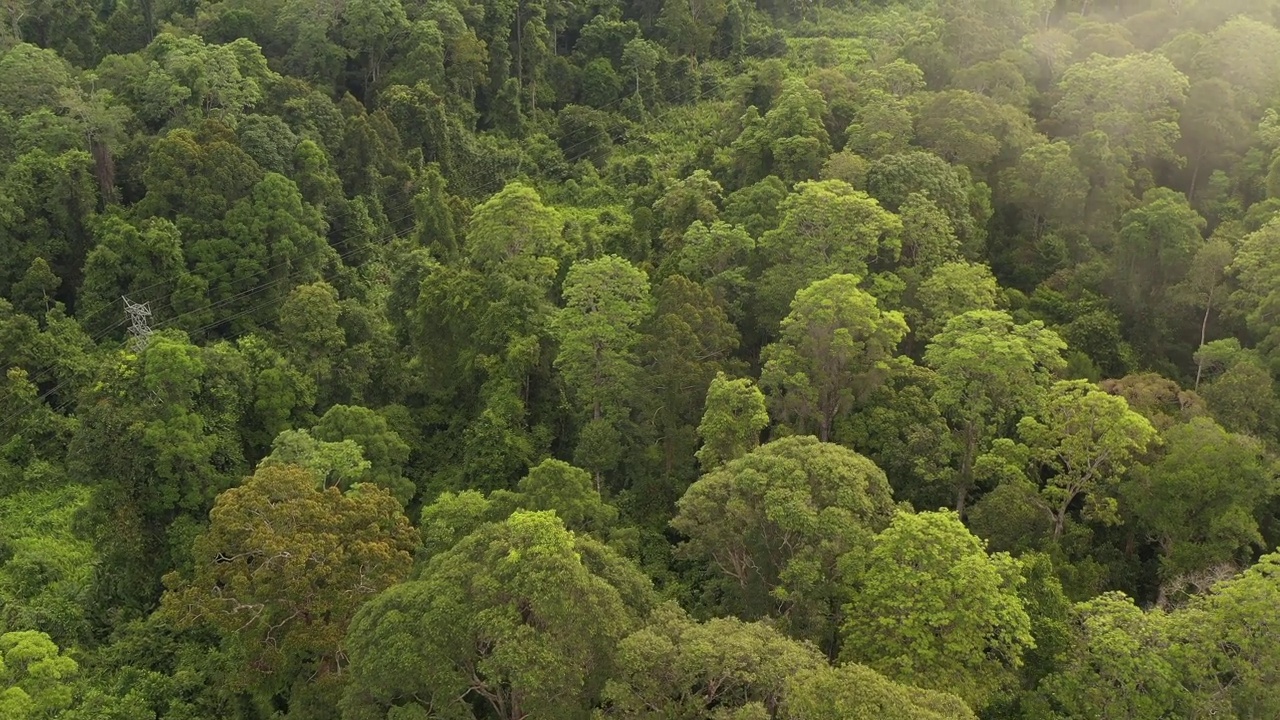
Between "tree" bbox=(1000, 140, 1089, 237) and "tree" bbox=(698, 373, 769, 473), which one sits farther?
"tree" bbox=(1000, 140, 1089, 237)

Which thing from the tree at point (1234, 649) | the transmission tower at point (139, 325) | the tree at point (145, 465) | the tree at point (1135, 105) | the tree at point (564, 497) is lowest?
the tree at point (145, 465)

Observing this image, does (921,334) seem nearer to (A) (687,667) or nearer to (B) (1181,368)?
(B) (1181,368)

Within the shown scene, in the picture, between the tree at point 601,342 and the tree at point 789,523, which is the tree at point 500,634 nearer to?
the tree at point 789,523

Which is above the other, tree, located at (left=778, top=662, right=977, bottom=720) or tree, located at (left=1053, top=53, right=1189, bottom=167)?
tree, located at (left=1053, top=53, right=1189, bottom=167)

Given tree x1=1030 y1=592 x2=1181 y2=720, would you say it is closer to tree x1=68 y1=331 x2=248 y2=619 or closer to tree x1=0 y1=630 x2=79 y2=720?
tree x1=0 y1=630 x2=79 y2=720

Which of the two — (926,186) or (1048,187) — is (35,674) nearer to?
(926,186)

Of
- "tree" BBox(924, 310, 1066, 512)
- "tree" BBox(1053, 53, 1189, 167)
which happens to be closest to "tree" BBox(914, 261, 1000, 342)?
"tree" BBox(924, 310, 1066, 512)

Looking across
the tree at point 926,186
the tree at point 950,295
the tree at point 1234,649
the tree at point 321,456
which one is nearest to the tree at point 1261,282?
the tree at point 950,295
